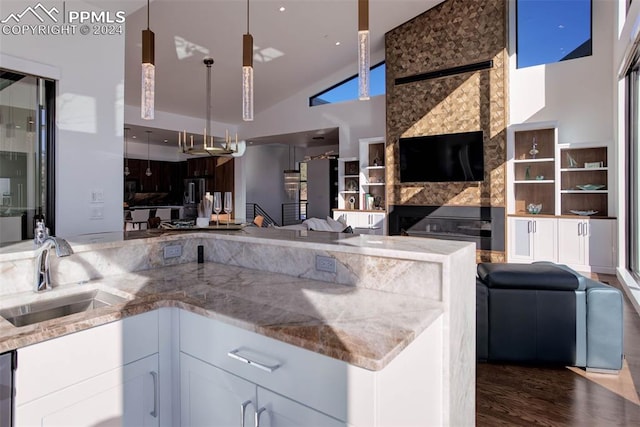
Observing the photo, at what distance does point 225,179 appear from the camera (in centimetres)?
1184

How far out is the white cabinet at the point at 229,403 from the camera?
1152 millimetres

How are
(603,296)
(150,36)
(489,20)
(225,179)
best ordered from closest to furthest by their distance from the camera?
(150,36), (603,296), (489,20), (225,179)

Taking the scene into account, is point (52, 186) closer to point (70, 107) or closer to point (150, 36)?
point (70, 107)

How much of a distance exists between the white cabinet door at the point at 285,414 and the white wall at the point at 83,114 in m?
2.80

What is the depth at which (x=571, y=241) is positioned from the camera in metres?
6.07

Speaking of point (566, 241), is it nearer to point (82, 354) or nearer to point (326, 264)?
point (326, 264)

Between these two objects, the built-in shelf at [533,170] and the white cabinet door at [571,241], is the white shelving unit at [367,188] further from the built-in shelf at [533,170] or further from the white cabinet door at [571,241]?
the white cabinet door at [571,241]

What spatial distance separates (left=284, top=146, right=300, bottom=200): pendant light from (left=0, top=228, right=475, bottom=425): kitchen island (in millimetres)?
10695

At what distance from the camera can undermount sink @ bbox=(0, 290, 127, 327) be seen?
5.08ft

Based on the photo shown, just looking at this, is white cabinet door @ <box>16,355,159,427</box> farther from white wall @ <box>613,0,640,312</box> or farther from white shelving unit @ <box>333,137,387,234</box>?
white shelving unit @ <box>333,137,387,234</box>

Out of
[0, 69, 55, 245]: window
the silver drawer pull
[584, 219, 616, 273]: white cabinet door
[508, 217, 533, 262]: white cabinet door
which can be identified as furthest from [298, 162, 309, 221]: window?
the silver drawer pull

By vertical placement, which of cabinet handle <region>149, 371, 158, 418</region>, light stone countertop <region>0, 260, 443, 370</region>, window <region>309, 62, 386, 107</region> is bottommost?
cabinet handle <region>149, 371, 158, 418</region>

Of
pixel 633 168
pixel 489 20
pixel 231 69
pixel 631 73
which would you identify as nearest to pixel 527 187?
pixel 633 168

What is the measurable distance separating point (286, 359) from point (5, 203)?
3037 millimetres
